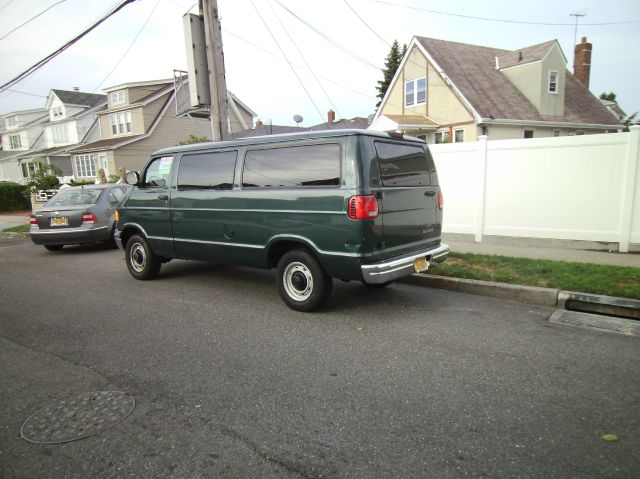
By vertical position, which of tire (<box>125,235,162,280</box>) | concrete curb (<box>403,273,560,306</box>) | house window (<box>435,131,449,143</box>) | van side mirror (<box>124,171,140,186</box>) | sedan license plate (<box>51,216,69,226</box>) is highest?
house window (<box>435,131,449,143</box>)

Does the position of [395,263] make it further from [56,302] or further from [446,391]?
[56,302]

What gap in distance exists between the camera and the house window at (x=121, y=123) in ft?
104

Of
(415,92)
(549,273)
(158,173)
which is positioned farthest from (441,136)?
(158,173)

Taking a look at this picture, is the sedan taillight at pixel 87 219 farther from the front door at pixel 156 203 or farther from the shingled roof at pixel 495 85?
the shingled roof at pixel 495 85

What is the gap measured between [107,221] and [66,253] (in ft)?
4.42

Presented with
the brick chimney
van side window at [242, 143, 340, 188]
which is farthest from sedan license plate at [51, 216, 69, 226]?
the brick chimney

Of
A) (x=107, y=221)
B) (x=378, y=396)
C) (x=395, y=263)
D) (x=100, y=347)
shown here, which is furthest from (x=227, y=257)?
(x=107, y=221)

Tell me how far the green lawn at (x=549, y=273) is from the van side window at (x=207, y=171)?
3355 mm

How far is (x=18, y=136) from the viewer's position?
1945 inches

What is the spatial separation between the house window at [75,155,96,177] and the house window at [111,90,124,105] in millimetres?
4509

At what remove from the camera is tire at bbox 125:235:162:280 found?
280 inches

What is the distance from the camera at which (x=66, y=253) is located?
10703 mm

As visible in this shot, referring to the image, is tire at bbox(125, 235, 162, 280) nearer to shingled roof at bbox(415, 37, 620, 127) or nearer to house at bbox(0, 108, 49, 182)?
shingled roof at bbox(415, 37, 620, 127)

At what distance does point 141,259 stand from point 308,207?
378 centimetres
